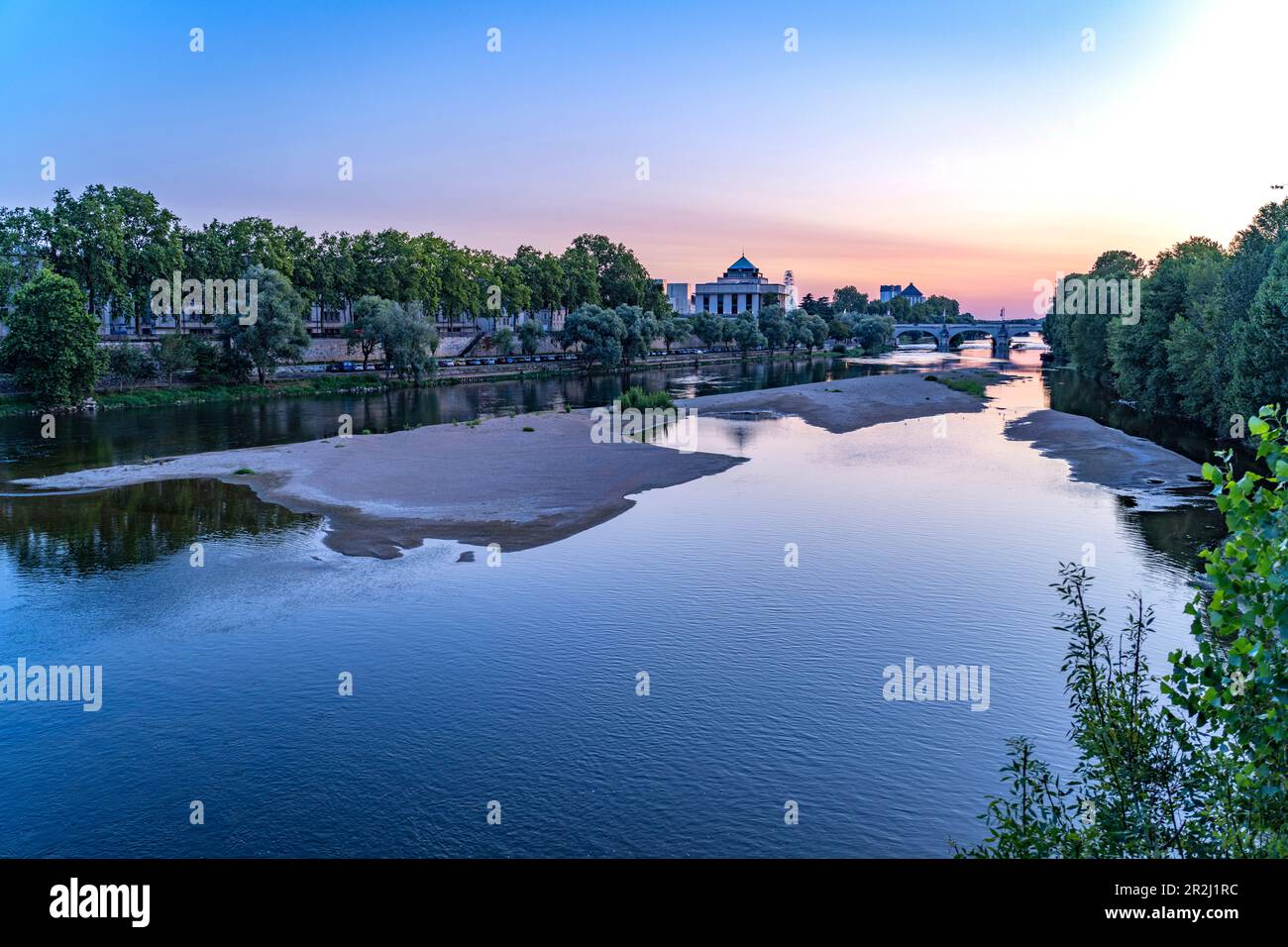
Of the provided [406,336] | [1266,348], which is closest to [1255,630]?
[1266,348]

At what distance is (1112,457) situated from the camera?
59.5 metres

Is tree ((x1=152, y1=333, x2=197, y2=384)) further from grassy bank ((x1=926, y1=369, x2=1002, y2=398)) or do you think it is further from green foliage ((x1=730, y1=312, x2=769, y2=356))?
green foliage ((x1=730, y1=312, x2=769, y2=356))

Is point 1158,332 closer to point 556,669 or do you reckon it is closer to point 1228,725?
point 556,669

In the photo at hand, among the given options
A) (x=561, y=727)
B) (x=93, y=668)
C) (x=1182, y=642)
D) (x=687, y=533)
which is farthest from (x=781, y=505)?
(x=93, y=668)

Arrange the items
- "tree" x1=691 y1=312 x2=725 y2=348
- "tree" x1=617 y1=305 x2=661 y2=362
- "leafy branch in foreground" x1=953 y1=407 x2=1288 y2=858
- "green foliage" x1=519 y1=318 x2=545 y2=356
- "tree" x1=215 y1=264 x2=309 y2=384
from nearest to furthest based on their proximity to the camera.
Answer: "leafy branch in foreground" x1=953 y1=407 x2=1288 y2=858 → "tree" x1=215 y1=264 x2=309 y2=384 → "green foliage" x1=519 y1=318 x2=545 y2=356 → "tree" x1=617 y1=305 x2=661 y2=362 → "tree" x1=691 y1=312 x2=725 y2=348
